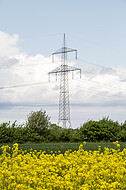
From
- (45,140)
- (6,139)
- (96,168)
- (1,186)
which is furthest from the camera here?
(45,140)

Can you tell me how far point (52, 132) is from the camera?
2191 centimetres

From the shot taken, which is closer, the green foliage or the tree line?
the tree line

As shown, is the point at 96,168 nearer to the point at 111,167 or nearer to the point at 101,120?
the point at 111,167

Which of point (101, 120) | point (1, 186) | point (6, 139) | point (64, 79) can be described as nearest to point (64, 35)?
point (64, 79)

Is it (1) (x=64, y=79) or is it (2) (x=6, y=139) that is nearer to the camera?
(2) (x=6, y=139)

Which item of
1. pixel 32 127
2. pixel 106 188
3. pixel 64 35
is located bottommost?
pixel 106 188

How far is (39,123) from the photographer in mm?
21344

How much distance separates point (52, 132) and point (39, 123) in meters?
1.44

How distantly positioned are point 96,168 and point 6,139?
13327 millimetres

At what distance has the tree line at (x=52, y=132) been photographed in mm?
19859

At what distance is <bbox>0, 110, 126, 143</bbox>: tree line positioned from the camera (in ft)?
65.2

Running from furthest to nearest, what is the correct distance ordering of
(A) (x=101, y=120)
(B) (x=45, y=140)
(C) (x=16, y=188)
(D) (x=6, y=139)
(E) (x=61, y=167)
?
(A) (x=101, y=120)
(B) (x=45, y=140)
(D) (x=6, y=139)
(E) (x=61, y=167)
(C) (x=16, y=188)

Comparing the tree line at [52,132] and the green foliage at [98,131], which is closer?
the tree line at [52,132]

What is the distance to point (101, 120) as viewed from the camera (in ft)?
78.7
